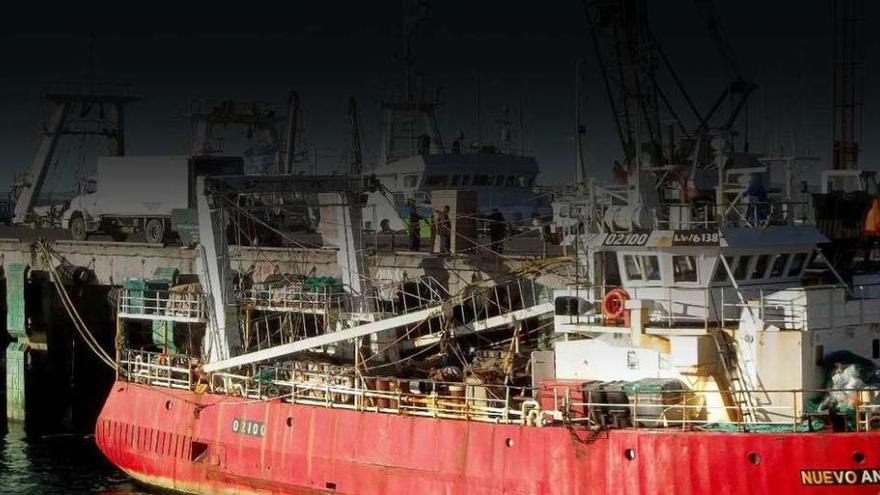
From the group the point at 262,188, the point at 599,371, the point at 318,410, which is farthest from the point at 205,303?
the point at 599,371

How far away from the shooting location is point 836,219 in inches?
1099

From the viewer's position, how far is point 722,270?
85.9 ft

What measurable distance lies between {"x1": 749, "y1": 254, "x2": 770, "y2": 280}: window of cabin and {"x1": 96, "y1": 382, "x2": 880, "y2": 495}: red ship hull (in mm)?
3690

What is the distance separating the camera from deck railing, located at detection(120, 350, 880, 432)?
24.3 m

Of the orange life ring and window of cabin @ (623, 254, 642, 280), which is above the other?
window of cabin @ (623, 254, 642, 280)

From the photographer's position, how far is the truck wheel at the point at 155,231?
5244cm

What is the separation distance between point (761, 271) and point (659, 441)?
4.05 metres

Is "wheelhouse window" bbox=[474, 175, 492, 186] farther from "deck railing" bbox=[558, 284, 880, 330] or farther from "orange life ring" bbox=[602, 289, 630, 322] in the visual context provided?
"orange life ring" bbox=[602, 289, 630, 322]

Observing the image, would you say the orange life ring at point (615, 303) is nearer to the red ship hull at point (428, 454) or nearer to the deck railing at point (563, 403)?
the deck railing at point (563, 403)

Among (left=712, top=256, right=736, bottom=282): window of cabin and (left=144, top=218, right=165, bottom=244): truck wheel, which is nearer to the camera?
(left=712, top=256, right=736, bottom=282): window of cabin

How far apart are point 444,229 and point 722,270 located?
12934 mm

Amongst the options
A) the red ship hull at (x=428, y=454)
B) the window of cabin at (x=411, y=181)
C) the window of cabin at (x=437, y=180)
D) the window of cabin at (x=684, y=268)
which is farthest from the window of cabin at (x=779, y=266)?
the window of cabin at (x=411, y=181)

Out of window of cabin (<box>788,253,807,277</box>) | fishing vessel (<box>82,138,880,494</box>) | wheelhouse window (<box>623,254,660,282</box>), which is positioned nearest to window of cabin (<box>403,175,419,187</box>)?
fishing vessel (<box>82,138,880,494</box>)

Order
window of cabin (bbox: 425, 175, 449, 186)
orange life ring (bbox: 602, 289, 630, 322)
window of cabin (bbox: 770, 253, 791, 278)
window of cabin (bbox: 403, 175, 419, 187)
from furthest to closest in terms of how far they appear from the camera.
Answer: window of cabin (bbox: 403, 175, 419, 187) < window of cabin (bbox: 425, 175, 449, 186) < window of cabin (bbox: 770, 253, 791, 278) < orange life ring (bbox: 602, 289, 630, 322)
